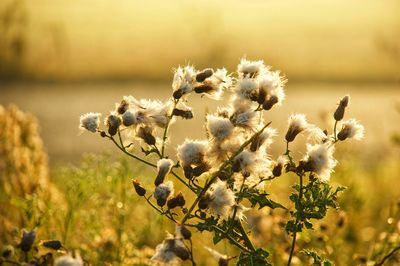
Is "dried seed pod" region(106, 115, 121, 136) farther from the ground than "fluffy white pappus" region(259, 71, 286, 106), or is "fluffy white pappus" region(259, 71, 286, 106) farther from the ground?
"fluffy white pappus" region(259, 71, 286, 106)

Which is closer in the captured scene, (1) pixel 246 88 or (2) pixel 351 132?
(1) pixel 246 88

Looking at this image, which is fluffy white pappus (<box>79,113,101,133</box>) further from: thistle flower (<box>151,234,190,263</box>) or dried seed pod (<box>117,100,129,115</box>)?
thistle flower (<box>151,234,190,263</box>)

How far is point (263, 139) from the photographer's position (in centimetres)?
278

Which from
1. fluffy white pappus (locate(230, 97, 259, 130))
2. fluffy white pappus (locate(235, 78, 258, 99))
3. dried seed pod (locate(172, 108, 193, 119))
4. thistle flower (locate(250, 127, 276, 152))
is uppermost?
fluffy white pappus (locate(235, 78, 258, 99))

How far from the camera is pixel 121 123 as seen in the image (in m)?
2.92

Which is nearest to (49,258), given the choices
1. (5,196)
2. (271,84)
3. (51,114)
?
(271,84)

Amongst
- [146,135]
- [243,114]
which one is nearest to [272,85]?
[243,114]

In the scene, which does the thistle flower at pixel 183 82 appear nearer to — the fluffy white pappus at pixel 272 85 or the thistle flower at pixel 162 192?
the fluffy white pappus at pixel 272 85

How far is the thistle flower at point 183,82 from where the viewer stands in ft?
9.49

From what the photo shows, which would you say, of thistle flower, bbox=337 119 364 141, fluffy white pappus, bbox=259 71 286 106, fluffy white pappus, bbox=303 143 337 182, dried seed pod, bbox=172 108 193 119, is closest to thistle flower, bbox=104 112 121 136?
dried seed pod, bbox=172 108 193 119

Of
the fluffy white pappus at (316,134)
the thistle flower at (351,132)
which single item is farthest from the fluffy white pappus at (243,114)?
the thistle flower at (351,132)

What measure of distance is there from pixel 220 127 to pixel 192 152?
132 millimetres

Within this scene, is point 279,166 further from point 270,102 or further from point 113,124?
point 113,124

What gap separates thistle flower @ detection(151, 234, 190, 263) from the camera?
2.50 meters
